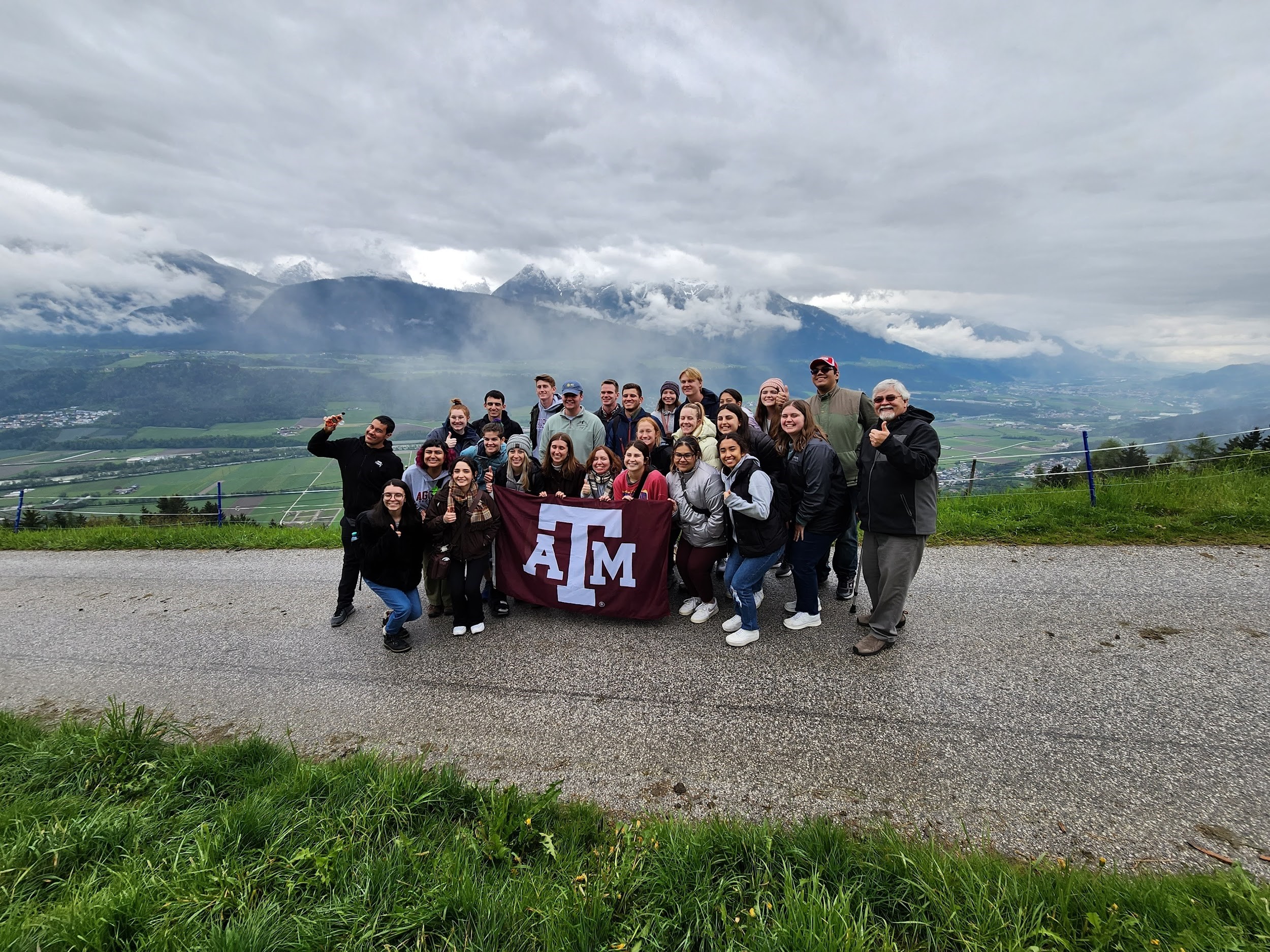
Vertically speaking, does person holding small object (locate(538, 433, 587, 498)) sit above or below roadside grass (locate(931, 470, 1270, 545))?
above

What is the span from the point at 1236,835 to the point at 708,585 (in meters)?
4.06

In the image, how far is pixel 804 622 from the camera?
5.58 m

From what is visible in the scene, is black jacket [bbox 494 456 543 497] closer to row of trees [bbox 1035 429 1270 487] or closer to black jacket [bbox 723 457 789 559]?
black jacket [bbox 723 457 789 559]

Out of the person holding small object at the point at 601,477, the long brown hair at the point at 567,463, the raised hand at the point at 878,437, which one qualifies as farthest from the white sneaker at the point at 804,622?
the long brown hair at the point at 567,463

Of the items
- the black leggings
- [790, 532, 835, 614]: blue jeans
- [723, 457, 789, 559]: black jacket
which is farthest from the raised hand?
the black leggings

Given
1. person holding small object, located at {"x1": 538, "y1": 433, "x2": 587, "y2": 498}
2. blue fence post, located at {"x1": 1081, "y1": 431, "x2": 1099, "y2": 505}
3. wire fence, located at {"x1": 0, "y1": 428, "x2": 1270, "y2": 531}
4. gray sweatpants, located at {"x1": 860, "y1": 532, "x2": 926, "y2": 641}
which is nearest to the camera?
gray sweatpants, located at {"x1": 860, "y1": 532, "x2": 926, "y2": 641}

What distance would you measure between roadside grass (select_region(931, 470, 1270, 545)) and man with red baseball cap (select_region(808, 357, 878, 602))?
274 cm

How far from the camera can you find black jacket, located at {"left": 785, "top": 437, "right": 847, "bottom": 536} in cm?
521

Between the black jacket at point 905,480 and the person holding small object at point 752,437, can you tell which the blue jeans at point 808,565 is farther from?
the person holding small object at point 752,437

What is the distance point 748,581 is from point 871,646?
51.0 inches

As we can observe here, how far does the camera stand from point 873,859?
2.77 metres

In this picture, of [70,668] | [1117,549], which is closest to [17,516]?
[70,668]

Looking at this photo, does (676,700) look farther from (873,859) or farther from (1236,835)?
(1236,835)

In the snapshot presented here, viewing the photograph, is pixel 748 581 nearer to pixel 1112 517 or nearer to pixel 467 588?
pixel 467 588
